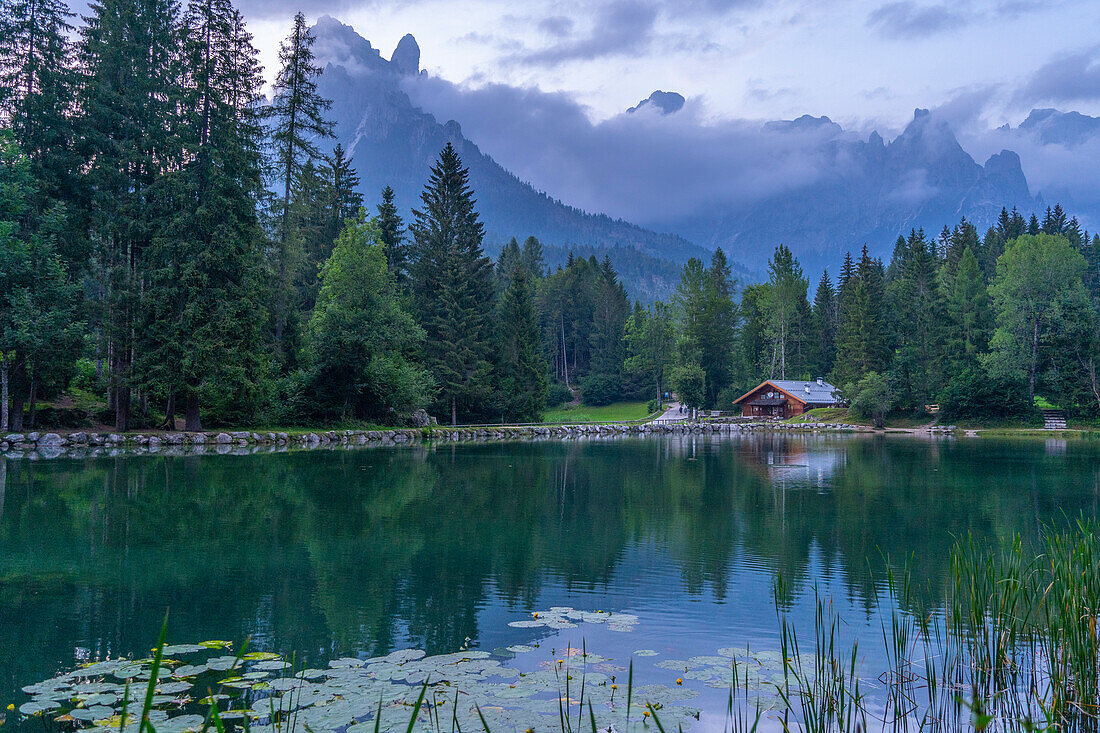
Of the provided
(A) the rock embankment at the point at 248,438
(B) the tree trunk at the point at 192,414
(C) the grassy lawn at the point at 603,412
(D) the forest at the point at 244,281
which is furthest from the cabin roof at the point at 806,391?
(B) the tree trunk at the point at 192,414

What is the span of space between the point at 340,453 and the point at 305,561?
1923 cm

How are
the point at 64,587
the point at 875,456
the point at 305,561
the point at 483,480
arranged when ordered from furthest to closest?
the point at 875,456, the point at 483,480, the point at 305,561, the point at 64,587

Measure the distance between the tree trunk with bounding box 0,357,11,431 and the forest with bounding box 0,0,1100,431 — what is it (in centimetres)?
16

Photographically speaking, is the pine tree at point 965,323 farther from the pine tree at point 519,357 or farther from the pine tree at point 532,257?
the pine tree at point 532,257

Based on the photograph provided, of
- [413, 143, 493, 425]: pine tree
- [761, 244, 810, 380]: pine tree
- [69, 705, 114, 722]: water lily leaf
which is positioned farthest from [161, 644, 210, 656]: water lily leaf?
[761, 244, 810, 380]: pine tree

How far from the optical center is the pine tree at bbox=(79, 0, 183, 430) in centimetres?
2856

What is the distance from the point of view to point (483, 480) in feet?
65.5

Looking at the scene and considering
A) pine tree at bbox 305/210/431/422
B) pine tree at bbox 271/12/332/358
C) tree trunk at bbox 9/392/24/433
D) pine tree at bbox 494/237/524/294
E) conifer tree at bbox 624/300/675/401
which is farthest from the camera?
pine tree at bbox 494/237/524/294

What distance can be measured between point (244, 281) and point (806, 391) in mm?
53860

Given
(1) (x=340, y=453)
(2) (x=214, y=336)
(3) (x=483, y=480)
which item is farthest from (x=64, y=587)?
(2) (x=214, y=336)

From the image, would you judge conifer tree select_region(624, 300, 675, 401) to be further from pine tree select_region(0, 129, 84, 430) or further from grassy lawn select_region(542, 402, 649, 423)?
pine tree select_region(0, 129, 84, 430)

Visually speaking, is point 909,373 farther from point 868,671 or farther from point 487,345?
point 868,671

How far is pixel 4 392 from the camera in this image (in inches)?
997

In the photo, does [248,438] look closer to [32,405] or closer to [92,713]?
[32,405]
